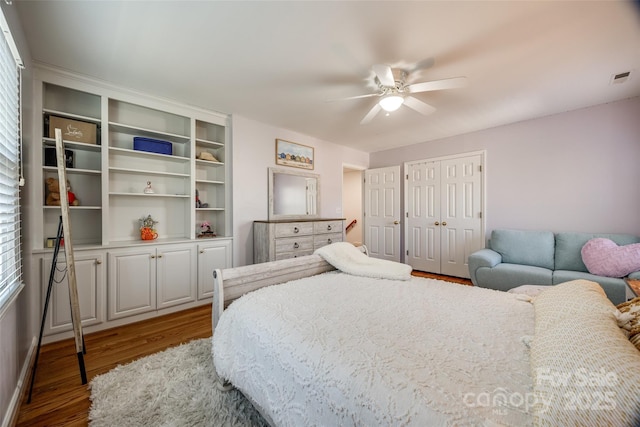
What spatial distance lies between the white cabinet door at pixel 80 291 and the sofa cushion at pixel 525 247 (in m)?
4.78

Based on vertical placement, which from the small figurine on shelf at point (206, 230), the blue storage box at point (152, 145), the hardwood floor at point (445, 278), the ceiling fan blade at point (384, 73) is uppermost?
the ceiling fan blade at point (384, 73)

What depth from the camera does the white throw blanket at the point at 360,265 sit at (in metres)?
1.90

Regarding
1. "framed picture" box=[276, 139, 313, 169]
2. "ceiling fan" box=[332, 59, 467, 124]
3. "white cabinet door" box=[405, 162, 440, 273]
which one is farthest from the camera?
"white cabinet door" box=[405, 162, 440, 273]

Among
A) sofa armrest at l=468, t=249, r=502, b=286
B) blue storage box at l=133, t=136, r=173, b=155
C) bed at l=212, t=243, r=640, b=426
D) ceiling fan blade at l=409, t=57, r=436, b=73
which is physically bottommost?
sofa armrest at l=468, t=249, r=502, b=286

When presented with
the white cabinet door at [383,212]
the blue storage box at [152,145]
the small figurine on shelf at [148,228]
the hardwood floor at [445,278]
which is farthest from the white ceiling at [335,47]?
the hardwood floor at [445,278]

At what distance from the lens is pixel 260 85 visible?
255 cm

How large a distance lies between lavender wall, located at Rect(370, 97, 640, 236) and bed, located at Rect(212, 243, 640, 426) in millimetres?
2760

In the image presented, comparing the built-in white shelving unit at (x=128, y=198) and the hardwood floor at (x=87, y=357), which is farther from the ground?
the built-in white shelving unit at (x=128, y=198)

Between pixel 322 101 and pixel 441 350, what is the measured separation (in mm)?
2724

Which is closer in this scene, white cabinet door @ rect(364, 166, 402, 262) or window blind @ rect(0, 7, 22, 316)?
window blind @ rect(0, 7, 22, 316)

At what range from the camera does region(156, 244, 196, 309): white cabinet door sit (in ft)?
9.04

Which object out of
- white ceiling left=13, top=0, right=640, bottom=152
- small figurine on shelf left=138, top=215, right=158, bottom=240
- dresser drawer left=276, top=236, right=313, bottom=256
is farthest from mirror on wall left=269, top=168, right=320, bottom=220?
small figurine on shelf left=138, top=215, right=158, bottom=240

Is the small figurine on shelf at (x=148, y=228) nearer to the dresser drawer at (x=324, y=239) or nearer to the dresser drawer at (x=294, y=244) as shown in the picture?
the dresser drawer at (x=294, y=244)

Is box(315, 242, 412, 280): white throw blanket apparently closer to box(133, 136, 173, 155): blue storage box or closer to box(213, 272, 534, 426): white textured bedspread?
box(213, 272, 534, 426): white textured bedspread
